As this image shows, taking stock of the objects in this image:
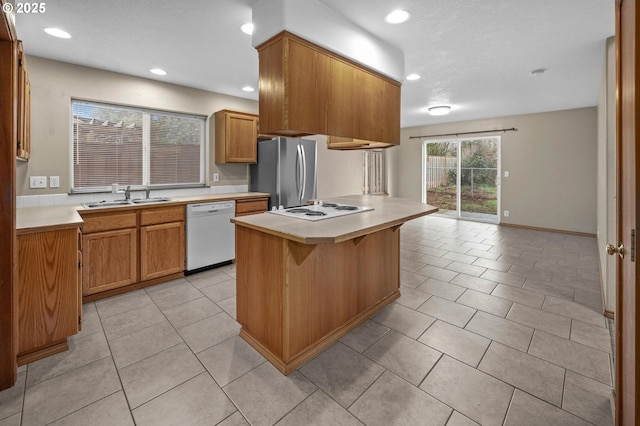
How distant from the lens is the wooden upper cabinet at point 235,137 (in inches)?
172

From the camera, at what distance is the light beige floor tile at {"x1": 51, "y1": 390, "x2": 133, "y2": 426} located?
154cm

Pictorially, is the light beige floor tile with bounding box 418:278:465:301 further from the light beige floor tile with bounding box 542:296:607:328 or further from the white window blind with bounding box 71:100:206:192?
the white window blind with bounding box 71:100:206:192

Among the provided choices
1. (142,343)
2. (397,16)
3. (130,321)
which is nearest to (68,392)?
(142,343)

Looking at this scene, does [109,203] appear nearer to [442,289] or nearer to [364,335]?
[364,335]

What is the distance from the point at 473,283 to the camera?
346 centimetres

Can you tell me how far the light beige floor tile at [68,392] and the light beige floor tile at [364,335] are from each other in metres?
1.48

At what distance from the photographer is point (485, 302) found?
296 cm

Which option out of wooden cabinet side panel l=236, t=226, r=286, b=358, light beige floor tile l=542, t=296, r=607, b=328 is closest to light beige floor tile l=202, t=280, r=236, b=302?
wooden cabinet side panel l=236, t=226, r=286, b=358

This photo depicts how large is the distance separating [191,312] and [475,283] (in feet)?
9.76

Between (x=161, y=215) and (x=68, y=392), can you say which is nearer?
(x=68, y=392)

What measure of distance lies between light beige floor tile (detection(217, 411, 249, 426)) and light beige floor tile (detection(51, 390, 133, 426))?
18.2 inches

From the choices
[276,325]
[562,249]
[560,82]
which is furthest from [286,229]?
[562,249]

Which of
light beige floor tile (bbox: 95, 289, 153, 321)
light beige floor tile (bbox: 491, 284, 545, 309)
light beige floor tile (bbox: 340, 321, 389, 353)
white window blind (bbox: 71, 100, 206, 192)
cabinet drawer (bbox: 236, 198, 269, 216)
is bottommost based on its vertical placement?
light beige floor tile (bbox: 340, 321, 389, 353)

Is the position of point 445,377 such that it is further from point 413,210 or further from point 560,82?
point 560,82
